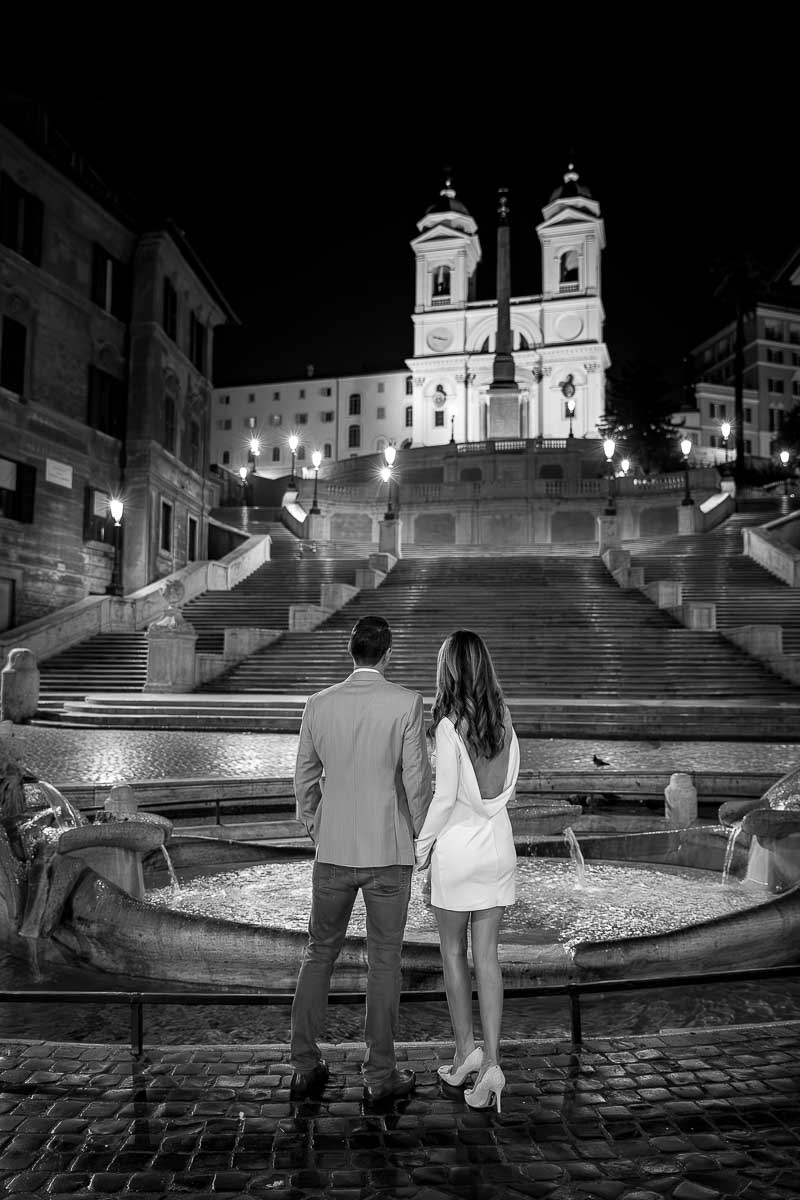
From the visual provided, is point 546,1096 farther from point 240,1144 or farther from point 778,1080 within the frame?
point 240,1144

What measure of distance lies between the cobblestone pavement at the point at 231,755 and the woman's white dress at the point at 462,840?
670 centimetres

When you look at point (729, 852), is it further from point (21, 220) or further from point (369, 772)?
point (21, 220)

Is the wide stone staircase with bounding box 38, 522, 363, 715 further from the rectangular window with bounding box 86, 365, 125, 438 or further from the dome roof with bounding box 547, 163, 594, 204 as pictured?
the dome roof with bounding box 547, 163, 594, 204

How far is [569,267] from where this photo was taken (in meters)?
87.3

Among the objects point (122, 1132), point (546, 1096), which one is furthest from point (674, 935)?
point (122, 1132)

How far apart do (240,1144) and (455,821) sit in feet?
4.29

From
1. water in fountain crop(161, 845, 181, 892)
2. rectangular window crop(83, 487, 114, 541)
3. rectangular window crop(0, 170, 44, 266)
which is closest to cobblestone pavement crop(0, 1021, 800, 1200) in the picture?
water in fountain crop(161, 845, 181, 892)

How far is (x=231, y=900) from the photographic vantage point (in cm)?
608

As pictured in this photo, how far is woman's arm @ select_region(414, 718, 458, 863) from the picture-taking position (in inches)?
132

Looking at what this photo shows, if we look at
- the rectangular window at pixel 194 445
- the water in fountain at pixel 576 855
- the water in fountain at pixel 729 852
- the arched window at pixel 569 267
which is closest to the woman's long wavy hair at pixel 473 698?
the water in fountain at pixel 576 855

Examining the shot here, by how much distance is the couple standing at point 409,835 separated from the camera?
10.9 feet

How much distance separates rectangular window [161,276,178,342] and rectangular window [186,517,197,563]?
792 centimetres

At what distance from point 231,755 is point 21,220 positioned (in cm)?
2492

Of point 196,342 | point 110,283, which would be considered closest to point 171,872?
point 110,283
